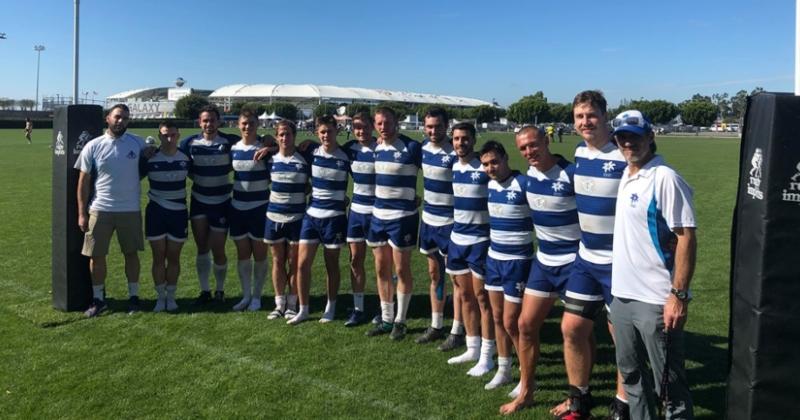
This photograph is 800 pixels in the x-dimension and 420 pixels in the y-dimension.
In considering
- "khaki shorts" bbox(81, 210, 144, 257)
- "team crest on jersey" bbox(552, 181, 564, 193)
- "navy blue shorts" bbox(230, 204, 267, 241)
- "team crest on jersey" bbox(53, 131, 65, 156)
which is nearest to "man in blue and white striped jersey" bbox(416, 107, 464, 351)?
"team crest on jersey" bbox(552, 181, 564, 193)

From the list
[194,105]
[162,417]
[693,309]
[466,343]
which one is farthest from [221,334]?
[194,105]

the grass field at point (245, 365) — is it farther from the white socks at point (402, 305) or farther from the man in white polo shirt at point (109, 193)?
the man in white polo shirt at point (109, 193)

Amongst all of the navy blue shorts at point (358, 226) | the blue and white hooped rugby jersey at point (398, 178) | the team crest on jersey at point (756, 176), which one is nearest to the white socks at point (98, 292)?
the navy blue shorts at point (358, 226)

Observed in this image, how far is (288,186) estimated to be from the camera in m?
6.11

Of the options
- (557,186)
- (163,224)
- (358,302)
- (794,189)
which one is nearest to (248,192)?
(163,224)

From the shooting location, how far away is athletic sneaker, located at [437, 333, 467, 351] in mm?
5414

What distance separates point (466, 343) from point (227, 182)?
10.4 ft

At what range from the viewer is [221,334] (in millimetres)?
5781

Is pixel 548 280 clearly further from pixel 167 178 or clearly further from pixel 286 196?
pixel 167 178

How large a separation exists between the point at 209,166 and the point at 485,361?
364cm

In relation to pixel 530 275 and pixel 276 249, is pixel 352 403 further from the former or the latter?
pixel 276 249

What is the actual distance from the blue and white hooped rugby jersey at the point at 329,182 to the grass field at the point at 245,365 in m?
1.19

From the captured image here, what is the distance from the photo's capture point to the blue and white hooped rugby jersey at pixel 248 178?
20.9 feet

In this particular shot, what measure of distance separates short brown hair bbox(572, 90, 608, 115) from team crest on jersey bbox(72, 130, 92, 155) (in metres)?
5.16
